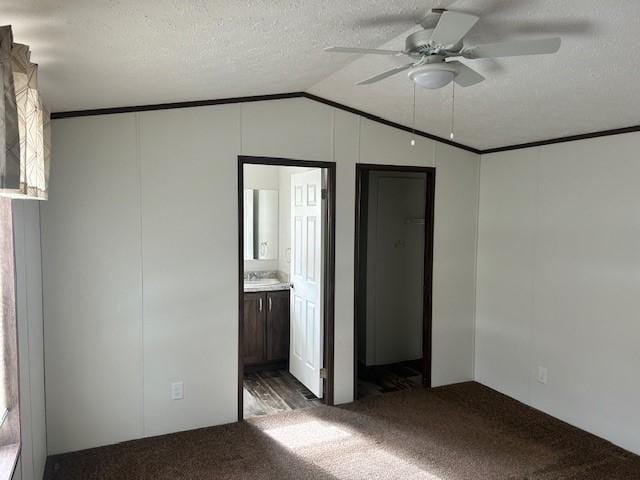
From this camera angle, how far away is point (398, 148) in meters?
4.09

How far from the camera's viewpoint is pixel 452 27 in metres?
1.78

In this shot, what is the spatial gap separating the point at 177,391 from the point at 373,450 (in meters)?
1.47

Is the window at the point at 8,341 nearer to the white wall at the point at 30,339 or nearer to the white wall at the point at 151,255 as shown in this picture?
the white wall at the point at 30,339

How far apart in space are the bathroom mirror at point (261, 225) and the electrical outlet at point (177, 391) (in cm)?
206

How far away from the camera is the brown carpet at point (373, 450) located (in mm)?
2943

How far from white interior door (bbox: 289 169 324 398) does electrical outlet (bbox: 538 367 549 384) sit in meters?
1.81

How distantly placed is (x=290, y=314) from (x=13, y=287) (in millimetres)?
2905

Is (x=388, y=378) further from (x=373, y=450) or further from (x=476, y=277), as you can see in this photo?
(x=373, y=450)

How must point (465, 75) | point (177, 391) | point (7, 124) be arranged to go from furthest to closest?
point (177, 391) < point (465, 75) < point (7, 124)

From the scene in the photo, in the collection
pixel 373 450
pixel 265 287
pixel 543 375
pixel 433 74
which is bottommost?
pixel 373 450

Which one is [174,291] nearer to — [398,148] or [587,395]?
[398,148]

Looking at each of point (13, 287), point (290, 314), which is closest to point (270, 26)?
point (13, 287)

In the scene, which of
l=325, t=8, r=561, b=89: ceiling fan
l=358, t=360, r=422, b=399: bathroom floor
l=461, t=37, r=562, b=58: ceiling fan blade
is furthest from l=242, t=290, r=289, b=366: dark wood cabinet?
l=461, t=37, r=562, b=58: ceiling fan blade

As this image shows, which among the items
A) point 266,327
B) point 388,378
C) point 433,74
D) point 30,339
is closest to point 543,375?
Result: point 388,378
